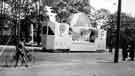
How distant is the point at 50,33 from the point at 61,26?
5.45 ft

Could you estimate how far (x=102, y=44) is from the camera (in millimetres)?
38031

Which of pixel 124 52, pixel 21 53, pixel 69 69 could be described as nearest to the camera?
pixel 69 69

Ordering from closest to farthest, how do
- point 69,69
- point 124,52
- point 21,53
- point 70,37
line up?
point 69,69 < point 21,53 < point 124,52 < point 70,37

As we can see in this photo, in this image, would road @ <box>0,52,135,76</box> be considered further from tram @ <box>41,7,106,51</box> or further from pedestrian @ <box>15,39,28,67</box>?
tram @ <box>41,7,106,51</box>

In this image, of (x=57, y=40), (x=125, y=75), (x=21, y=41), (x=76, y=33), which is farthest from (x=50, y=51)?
(x=125, y=75)

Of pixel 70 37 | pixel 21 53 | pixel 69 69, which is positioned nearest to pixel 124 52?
pixel 70 37

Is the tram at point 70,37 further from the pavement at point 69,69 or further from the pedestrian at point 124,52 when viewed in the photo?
the pavement at point 69,69

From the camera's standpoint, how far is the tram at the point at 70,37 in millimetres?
32281

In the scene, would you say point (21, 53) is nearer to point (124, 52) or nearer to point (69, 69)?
point (69, 69)

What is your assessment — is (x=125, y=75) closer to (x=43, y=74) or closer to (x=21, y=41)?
(x=43, y=74)

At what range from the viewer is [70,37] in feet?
110

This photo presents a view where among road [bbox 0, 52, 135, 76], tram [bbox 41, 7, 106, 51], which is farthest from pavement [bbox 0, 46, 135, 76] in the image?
tram [bbox 41, 7, 106, 51]

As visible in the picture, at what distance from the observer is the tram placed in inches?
1271

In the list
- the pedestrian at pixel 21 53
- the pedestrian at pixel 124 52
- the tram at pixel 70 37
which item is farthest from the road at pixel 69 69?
the tram at pixel 70 37
